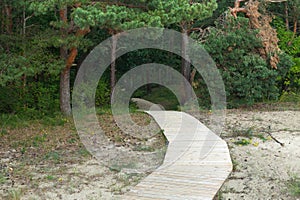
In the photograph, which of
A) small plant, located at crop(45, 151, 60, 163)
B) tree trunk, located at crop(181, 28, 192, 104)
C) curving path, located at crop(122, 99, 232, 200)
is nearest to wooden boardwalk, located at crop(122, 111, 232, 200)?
curving path, located at crop(122, 99, 232, 200)

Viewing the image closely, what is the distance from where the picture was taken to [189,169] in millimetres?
5020

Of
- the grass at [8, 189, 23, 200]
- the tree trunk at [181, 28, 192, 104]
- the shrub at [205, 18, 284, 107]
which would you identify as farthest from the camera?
the tree trunk at [181, 28, 192, 104]

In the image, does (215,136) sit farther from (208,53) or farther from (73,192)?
(208,53)

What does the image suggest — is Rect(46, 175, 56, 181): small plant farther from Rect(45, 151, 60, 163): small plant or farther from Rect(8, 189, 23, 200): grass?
Rect(45, 151, 60, 163): small plant

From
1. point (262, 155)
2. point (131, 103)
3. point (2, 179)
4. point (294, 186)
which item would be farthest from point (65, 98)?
point (294, 186)

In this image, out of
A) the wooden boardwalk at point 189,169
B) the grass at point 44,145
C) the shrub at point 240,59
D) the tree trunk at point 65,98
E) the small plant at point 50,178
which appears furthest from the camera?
the shrub at point 240,59

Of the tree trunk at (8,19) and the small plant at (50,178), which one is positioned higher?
the tree trunk at (8,19)

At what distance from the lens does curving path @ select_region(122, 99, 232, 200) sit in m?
4.23

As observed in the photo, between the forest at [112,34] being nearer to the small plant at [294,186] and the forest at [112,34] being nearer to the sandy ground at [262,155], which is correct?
the sandy ground at [262,155]

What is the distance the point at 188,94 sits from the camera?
37.8 ft

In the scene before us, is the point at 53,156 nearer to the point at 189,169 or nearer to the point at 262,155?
the point at 189,169

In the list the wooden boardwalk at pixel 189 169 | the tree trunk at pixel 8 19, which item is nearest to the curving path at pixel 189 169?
the wooden boardwalk at pixel 189 169

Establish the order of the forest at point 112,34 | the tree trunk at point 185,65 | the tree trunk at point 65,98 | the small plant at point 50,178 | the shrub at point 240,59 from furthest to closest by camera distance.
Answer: the tree trunk at point 185,65
the shrub at point 240,59
the tree trunk at point 65,98
the forest at point 112,34
the small plant at point 50,178

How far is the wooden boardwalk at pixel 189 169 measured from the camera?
4.23 m
